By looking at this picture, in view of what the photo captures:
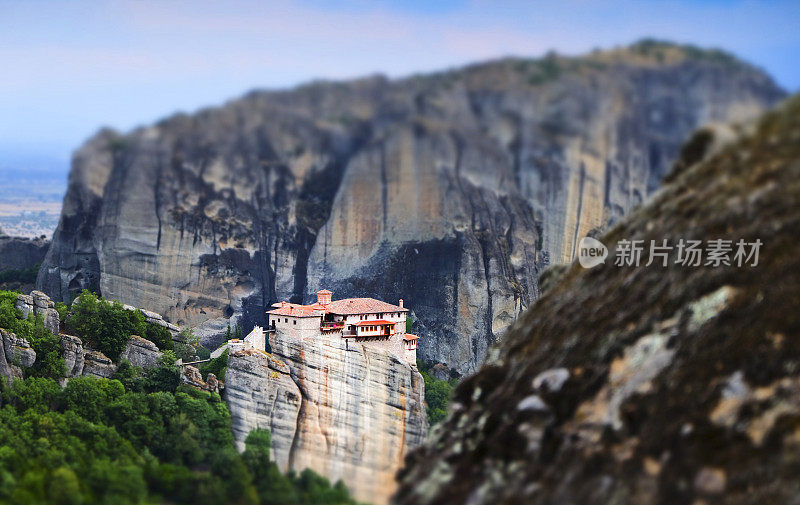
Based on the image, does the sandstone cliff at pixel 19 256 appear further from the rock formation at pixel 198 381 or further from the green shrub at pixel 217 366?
the rock formation at pixel 198 381

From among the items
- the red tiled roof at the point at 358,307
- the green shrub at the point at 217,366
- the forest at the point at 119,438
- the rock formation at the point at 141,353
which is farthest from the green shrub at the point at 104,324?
the red tiled roof at the point at 358,307

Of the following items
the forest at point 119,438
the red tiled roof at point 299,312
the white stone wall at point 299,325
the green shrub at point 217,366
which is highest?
the red tiled roof at point 299,312

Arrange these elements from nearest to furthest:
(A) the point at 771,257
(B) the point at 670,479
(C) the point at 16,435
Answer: (B) the point at 670,479, (A) the point at 771,257, (C) the point at 16,435

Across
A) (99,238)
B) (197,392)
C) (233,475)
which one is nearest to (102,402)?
(197,392)

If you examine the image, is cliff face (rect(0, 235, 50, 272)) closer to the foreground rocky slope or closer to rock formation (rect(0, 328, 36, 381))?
rock formation (rect(0, 328, 36, 381))

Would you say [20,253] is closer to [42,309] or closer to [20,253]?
[20,253]

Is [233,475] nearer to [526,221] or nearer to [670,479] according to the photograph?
[670,479]
